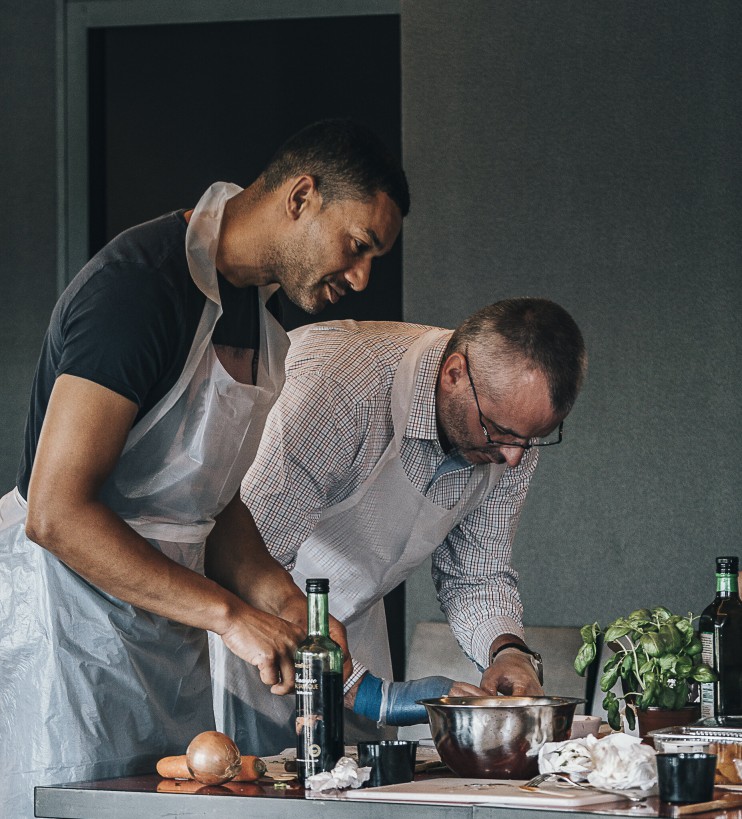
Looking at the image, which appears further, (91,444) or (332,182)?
(332,182)

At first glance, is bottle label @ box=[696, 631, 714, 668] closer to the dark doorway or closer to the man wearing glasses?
the man wearing glasses

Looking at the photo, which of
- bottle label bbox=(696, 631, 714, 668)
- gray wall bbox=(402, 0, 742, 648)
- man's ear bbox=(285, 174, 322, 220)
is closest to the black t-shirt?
man's ear bbox=(285, 174, 322, 220)

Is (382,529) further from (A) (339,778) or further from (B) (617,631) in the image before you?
(A) (339,778)

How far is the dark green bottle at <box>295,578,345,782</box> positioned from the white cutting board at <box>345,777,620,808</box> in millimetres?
68

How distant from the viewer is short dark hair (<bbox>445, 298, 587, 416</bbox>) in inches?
84.5

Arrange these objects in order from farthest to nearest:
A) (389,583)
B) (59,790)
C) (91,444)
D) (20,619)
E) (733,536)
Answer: (733,536), (389,583), (20,619), (91,444), (59,790)

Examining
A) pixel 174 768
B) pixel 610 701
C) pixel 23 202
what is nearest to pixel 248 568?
pixel 174 768

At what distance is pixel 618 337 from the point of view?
3434 mm

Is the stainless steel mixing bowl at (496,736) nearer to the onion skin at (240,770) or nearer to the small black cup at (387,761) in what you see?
the small black cup at (387,761)

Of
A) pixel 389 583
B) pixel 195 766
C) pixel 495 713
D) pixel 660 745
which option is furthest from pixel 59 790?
pixel 389 583

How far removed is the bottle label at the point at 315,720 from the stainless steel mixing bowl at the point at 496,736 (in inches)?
4.9

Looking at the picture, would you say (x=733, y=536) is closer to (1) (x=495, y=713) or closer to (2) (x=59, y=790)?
(1) (x=495, y=713)

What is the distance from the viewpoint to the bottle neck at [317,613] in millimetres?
1327

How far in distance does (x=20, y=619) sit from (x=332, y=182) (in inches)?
29.0
